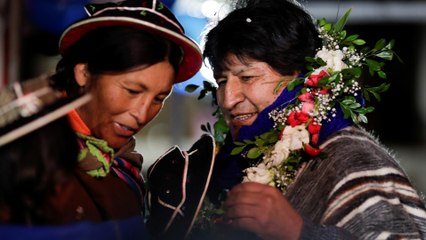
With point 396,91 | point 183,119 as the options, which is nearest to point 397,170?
point 183,119

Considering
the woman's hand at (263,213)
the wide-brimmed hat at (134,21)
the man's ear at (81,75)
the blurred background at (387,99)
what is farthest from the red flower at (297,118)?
the blurred background at (387,99)

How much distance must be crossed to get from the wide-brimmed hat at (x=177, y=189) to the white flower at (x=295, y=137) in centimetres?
39

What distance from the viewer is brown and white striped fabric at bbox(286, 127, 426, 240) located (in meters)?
3.29

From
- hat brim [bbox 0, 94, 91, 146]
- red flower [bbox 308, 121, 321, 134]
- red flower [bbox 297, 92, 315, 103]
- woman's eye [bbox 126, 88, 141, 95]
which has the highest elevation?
hat brim [bbox 0, 94, 91, 146]

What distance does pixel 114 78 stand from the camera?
297 cm

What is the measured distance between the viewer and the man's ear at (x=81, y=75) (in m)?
3.03

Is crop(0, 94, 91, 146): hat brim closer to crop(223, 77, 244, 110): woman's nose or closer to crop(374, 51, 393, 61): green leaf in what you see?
crop(223, 77, 244, 110): woman's nose

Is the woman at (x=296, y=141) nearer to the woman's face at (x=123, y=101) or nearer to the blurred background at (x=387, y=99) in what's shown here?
the woman's face at (x=123, y=101)

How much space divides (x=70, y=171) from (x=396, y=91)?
8008mm

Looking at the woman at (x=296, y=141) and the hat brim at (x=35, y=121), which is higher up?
the hat brim at (x=35, y=121)

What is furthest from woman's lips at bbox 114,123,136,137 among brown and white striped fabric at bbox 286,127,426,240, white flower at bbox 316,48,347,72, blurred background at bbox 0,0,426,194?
blurred background at bbox 0,0,426,194

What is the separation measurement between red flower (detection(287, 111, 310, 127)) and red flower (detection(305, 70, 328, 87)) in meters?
0.15

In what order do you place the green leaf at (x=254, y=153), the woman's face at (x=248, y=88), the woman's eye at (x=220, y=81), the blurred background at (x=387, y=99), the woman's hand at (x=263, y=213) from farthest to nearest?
the blurred background at (x=387, y=99) < the woman's eye at (x=220, y=81) < the woman's face at (x=248, y=88) < the green leaf at (x=254, y=153) < the woman's hand at (x=263, y=213)

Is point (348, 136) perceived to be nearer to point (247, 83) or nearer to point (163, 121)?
point (247, 83)
